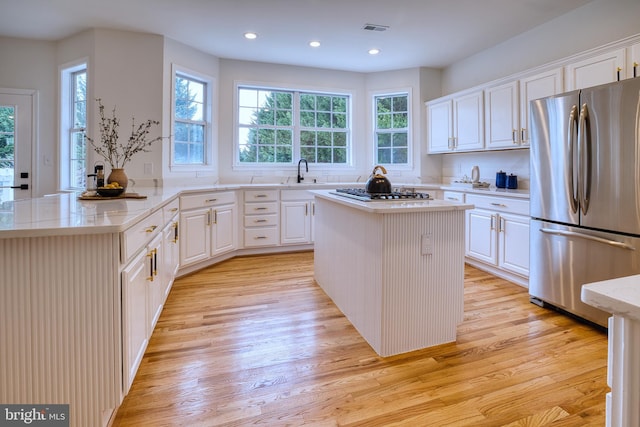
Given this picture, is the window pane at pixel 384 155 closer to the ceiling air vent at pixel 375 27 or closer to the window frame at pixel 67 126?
the ceiling air vent at pixel 375 27

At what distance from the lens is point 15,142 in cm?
414

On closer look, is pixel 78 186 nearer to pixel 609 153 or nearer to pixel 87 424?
pixel 87 424

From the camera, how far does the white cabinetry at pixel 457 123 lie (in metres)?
4.12

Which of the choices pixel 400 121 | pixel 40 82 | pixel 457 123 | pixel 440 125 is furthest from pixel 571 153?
pixel 40 82

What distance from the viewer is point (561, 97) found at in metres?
2.53

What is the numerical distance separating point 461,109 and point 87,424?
4502mm

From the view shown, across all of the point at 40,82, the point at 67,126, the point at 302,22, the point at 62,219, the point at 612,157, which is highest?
the point at 302,22

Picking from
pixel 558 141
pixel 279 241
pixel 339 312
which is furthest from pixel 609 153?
pixel 279 241

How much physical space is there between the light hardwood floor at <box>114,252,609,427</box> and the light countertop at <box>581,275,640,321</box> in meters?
1.19

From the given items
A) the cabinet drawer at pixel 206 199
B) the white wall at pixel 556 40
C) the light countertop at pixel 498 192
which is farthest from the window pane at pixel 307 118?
the light countertop at pixel 498 192

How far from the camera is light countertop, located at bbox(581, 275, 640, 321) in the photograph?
53cm

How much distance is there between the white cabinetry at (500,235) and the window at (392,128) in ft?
5.58

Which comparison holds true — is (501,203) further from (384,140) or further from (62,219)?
(62,219)

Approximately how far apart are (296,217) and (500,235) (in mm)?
2424
